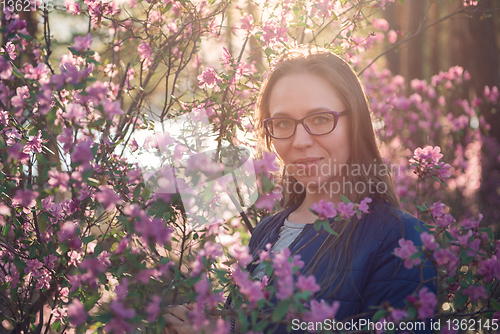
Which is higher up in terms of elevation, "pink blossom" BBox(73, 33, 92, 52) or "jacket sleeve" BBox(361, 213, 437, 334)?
"pink blossom" BBox(73, 33, 92, 52)

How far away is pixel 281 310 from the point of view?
3.00 ft

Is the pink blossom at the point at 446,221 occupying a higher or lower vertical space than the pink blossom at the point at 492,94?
lower

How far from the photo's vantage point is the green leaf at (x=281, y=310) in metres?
0.90

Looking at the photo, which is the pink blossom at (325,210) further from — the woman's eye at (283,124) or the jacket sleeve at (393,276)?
the woman's eye at (283,124)

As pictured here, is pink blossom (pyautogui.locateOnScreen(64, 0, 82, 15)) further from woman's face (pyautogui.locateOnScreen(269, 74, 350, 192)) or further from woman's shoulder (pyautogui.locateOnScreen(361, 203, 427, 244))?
woman's shoulder (pyautogui.locateOnScreen(361, 203, 427, 244))

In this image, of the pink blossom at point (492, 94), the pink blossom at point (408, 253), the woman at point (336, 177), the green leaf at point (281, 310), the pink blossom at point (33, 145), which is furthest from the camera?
the pink blossom at point (492, 94)

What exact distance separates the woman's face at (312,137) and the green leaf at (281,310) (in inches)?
31.4

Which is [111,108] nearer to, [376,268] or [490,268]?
[376,268]

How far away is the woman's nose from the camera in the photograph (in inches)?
63.5

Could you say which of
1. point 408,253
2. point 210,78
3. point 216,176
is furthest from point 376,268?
point 210,78

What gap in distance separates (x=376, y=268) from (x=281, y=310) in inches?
26.1

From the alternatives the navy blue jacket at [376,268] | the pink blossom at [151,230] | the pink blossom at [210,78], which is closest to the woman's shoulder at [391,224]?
the navy blue jacket at [376,268]

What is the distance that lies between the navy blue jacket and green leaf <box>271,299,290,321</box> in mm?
468

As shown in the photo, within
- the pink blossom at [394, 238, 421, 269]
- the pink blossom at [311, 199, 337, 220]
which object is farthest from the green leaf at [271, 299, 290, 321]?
the pink blossom at [394, 238, 421, 269]
